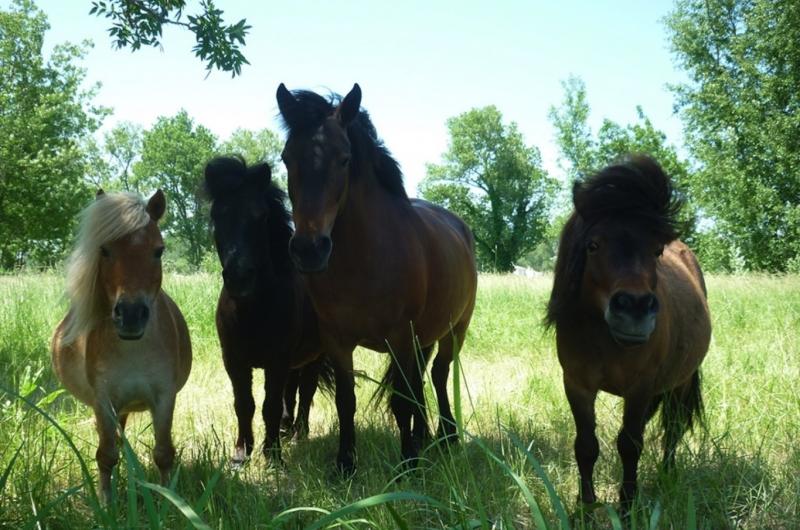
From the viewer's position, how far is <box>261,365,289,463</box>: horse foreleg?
412cm

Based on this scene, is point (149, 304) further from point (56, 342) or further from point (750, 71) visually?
point (750, 71)

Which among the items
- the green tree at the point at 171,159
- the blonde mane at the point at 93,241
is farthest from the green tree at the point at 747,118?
the green tree at the point at 171,159

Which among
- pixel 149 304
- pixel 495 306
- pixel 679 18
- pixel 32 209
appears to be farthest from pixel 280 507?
pixel 679 18

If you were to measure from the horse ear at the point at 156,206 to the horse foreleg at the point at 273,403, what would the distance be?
1.39 m

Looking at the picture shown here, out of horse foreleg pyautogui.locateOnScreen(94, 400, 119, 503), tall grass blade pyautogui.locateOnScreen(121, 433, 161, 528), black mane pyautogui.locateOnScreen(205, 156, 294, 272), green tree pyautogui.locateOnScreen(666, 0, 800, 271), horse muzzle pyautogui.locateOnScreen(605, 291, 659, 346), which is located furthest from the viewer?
green tree pyautogui.locateOnScreen(666, 0, 800, 271)

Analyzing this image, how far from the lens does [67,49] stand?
28.0 metres

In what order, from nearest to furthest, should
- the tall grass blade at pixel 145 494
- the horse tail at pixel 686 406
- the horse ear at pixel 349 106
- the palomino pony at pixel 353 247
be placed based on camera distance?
the tall grass blade at pixel 145 494, the palomino pony at pixel 353 247, the horse ear at pixel 349 106, the horse tail at pixel 686 406

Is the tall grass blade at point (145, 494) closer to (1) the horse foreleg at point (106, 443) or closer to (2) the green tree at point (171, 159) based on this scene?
(1) the horse foreleg at point (106, 443)

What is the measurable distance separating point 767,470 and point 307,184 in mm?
2977

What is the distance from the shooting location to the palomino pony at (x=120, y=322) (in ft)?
9.55

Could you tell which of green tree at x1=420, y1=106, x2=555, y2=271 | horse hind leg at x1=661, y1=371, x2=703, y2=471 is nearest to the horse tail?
horse hind leg at x1=661, y1=371, x2=703, y2=471

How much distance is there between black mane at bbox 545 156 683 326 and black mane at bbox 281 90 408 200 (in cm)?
145

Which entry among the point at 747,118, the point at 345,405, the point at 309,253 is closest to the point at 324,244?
the point at 309,253

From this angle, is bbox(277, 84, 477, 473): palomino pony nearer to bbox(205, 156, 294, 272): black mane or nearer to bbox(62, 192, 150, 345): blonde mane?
bbox(205, 156, 294, 272): black mane
